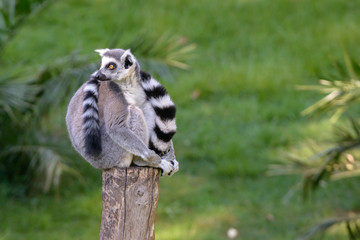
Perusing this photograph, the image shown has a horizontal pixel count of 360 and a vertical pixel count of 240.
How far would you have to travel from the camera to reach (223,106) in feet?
Result: 27.3

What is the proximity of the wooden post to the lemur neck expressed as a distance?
0.42m

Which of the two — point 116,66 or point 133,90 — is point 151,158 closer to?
Result: point 133,90

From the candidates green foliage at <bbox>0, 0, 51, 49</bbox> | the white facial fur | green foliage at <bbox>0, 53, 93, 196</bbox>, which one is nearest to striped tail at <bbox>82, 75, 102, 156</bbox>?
the white facial fur

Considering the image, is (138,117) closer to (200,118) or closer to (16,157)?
(16,157)

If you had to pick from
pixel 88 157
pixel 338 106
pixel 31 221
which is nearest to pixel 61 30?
pixel 31 221

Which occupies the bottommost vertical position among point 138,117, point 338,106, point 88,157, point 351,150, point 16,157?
point 16,157

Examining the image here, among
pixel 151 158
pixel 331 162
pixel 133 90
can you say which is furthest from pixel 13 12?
pixel 331 162

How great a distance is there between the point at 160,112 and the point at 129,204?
534 millimetres

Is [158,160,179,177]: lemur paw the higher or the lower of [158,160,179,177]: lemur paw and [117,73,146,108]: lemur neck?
the lower

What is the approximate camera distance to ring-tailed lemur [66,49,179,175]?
127 inches

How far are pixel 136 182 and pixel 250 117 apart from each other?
508 centimetres

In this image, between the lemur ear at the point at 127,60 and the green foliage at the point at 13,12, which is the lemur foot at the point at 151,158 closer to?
the lemur ear at the point at 127,60

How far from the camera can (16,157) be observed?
6746mm

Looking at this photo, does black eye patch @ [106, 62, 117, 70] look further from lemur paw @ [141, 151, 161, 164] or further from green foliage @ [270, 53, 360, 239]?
green foliage @ [270, 53, 360, 239]
